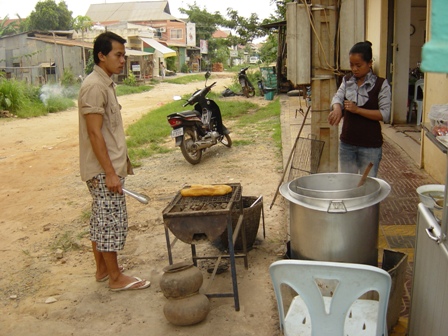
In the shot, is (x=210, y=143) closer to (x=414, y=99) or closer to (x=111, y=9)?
(x=414, y=99)

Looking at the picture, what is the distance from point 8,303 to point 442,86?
565 cm

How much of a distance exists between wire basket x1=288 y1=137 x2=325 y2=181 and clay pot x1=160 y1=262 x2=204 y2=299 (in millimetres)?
2088

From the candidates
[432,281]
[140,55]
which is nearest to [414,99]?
[432,281]

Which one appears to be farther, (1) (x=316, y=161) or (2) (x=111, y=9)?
(2) (x=111, y=9)

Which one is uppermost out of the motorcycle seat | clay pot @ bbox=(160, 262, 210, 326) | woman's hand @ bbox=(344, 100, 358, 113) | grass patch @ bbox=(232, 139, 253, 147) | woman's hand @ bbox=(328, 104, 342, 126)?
woman's hand @ bbox=(344, 100, 358, 113)

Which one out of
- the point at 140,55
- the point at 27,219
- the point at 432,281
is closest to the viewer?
the point at 432,281

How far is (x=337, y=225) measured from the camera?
2.86 m

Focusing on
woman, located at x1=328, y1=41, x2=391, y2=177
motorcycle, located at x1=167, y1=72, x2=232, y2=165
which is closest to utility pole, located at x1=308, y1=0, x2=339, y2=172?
woman, located at x1=328, y1=41, x2=391, y2=177

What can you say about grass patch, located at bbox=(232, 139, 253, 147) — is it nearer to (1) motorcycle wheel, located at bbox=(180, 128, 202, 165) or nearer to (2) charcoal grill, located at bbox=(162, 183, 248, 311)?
(1) motorcycle wheel, located at bbox=(180, 128, 202, 165)

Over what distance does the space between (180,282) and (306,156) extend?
3.20 m

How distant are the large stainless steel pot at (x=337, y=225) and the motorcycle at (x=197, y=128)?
548 cm

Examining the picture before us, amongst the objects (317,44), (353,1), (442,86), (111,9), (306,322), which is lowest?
(306,322)

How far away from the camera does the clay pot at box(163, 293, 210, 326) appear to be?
11.5ft

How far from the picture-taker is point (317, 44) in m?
4.70
